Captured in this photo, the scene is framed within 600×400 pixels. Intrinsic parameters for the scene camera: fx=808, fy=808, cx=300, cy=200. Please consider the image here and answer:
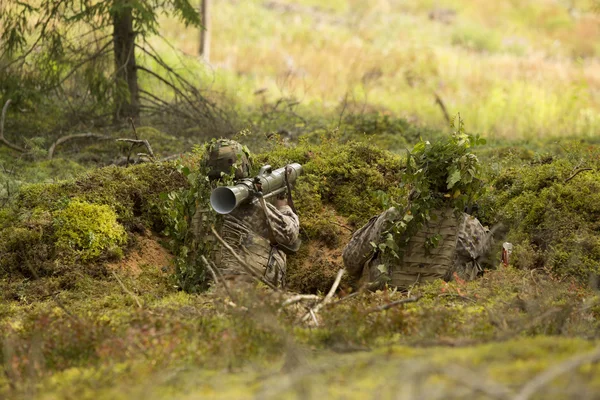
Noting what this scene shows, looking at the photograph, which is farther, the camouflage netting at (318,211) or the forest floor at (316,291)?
the camouflage netting at (318,211)

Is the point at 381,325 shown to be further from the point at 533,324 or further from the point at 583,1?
the point at 583,1

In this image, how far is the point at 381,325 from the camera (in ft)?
18.2

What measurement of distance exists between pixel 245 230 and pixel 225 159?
2.55 ft

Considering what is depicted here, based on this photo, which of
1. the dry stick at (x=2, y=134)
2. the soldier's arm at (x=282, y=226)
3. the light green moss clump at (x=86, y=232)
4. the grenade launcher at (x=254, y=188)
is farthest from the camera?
the dry stick at (x=2, y=134)

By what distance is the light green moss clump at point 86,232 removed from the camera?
8.79 metres

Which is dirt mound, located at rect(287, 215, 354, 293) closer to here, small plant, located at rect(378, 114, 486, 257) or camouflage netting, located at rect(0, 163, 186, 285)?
small plant, located at rect(378, 114, 486, 257)

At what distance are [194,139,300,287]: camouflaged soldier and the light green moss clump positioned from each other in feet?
3.49

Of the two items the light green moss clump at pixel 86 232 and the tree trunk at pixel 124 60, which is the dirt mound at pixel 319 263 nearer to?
the light green moss clump at pixel 86 232

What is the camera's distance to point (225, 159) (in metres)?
8.48

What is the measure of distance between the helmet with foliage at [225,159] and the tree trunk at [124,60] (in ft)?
22.9

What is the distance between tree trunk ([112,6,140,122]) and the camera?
15220 millimetres

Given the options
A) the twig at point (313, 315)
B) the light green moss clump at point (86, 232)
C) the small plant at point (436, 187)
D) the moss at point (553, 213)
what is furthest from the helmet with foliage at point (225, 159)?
the moss at point (553, 213)

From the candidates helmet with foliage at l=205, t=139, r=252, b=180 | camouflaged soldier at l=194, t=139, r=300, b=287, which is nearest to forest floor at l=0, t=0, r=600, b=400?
camouflaged soldier at l=194, t=139, r=300, b=287

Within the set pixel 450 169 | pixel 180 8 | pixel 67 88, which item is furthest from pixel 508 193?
pixel 67 88
